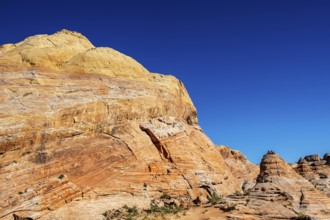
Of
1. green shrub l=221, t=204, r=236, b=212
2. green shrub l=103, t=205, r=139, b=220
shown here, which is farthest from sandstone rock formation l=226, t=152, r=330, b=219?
green shrub l=103, t=205, r=139, b=220

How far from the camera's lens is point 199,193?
4053cm

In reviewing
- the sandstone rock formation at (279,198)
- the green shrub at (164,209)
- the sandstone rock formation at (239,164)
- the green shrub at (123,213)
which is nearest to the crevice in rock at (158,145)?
the green shrub at (164,209)

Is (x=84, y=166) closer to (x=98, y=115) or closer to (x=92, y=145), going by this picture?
(x=92, y=145)

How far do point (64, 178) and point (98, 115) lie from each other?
843 cm

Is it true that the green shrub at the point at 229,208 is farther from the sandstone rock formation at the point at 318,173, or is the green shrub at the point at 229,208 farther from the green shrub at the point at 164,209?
the sandstone rock formation at the point at 318,173

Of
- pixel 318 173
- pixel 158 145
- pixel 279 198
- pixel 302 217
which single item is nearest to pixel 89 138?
pixel 158 145

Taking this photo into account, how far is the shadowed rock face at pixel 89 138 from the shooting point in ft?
107

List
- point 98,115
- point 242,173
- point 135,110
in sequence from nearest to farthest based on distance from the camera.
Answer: point 98,115, point 135,110, point 242,173

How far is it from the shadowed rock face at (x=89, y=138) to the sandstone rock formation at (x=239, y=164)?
29314mm

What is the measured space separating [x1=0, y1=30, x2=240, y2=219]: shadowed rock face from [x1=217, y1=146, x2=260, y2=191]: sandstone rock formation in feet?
96.2

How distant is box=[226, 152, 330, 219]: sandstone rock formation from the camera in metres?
27.3

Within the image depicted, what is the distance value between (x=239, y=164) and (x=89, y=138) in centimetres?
5202

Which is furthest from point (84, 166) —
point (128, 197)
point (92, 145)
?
point (128, 197)

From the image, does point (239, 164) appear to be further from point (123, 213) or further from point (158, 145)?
point (123, 213)
